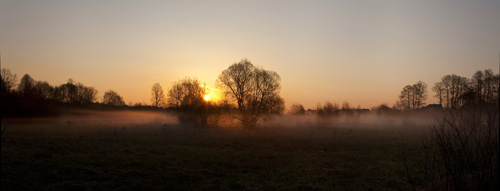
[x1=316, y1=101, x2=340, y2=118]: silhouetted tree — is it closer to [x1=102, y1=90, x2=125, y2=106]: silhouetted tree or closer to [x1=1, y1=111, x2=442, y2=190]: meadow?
[x1=1, y1=111, x2=442, y2=190]: meadow

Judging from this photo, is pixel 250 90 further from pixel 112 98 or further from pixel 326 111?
pixel 112 98

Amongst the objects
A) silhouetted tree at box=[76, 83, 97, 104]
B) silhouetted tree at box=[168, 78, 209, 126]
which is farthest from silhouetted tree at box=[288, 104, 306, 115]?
silhouetted tree at box=[76, 83, 97, 104]

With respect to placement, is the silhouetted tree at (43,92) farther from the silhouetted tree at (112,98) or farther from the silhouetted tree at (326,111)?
the silhouetted tree at (326,111)

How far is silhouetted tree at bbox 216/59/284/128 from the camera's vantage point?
4197cm

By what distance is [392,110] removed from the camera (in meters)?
81.6

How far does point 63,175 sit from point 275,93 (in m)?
33.9

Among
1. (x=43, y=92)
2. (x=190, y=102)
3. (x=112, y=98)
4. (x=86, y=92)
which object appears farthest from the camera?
(x=112, y=98)

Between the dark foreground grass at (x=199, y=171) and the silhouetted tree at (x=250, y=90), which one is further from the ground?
the silhouetted tree at (x=250, y=90)

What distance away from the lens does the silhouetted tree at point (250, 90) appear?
42.0 m

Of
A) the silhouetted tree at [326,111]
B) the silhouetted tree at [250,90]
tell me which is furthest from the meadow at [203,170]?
the silhouetted tree at [326,111]

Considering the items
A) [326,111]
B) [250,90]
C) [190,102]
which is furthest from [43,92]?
[326,111]

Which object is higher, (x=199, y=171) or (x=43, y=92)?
(x=43, y=92)

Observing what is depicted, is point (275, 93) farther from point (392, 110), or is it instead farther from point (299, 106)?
point (392, 110)

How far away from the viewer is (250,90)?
4300 centimetres
